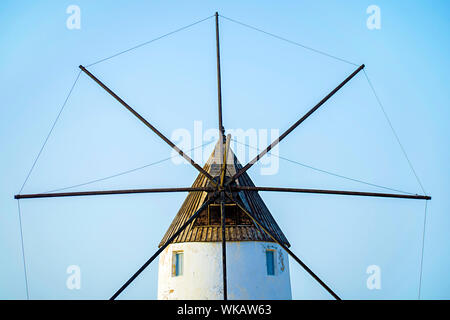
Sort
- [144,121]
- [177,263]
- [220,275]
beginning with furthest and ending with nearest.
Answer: [177,263], [220,275], [144,121]

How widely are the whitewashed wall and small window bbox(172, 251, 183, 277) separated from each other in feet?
0.36

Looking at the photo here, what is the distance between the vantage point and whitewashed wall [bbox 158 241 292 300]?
12352 mm

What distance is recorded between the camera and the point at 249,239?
12.8 metres

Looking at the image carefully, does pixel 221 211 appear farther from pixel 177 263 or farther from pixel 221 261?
pixel 177 263

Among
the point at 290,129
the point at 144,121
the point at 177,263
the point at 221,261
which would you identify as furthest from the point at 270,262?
the point at 144,121

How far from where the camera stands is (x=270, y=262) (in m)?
13.1

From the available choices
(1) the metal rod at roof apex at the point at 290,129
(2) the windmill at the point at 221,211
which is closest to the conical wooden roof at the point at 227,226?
(2) the windmill at the point at 221,211

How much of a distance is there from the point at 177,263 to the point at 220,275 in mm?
1401
